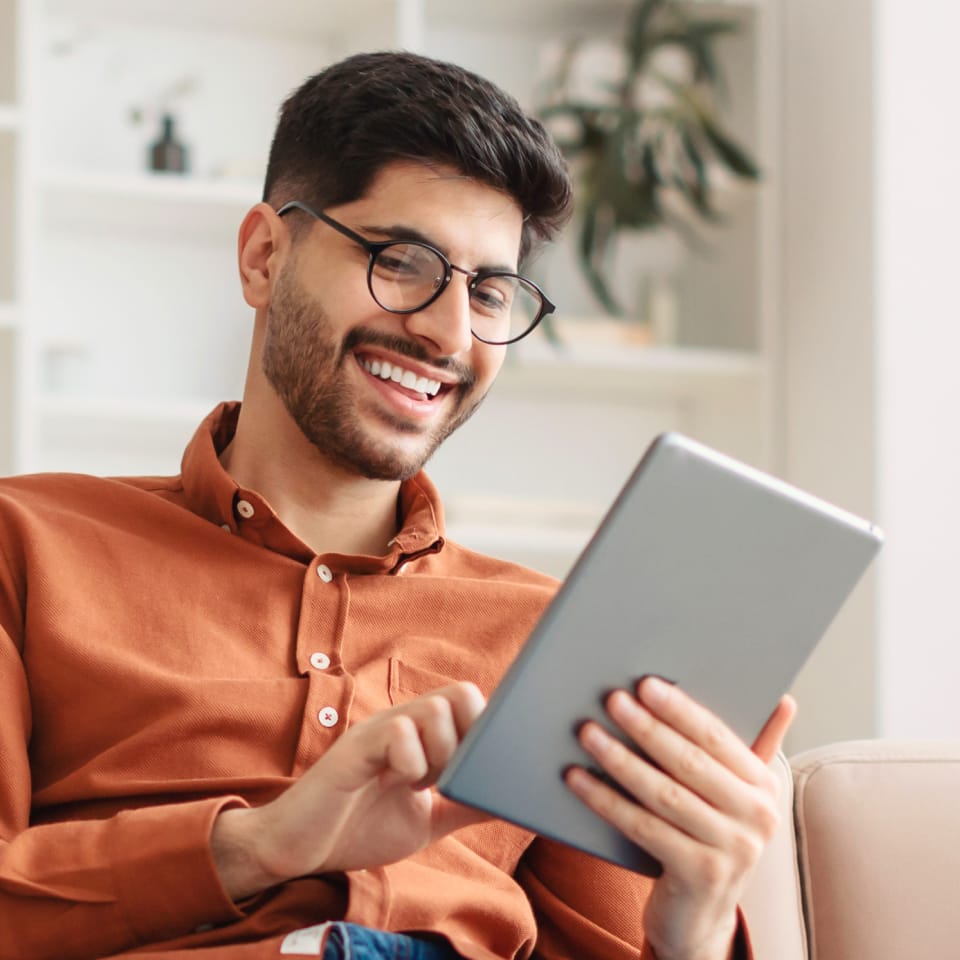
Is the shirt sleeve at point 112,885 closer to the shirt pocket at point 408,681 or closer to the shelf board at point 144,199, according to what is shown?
the shirt pocket at point 408,681

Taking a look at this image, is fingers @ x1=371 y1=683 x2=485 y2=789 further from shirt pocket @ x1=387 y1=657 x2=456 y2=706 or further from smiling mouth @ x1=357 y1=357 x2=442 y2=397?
smiling mouth @ x1=357 y1=357 x2=442 y2=397

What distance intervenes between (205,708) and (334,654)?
0.43 feet

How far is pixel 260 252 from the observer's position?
4.72ft

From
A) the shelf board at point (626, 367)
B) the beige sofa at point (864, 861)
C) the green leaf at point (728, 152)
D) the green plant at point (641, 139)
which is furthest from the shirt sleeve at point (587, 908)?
the green leaf at point (728, 152)

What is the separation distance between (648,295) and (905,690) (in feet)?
3.37

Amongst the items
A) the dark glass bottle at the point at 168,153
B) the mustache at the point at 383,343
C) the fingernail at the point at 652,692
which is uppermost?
the dark glass bottle at the point at 168,153

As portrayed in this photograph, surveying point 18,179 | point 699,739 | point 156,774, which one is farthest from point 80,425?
point 699,739

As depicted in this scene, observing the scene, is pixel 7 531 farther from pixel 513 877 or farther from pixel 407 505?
pixel 513 877

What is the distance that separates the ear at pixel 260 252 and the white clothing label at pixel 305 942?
2.28ft

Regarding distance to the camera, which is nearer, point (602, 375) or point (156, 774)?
point (156, 774)

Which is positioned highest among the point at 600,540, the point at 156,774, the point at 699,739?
the point at 600,540

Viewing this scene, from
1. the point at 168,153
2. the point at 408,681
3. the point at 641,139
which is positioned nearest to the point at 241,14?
the point at 168,153

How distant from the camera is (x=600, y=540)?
842mm

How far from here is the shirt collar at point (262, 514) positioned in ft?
4.17
